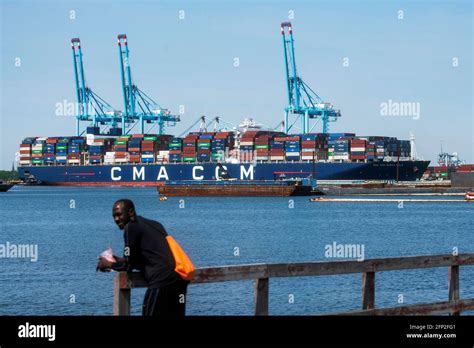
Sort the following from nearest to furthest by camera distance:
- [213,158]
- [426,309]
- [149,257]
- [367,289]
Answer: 1. [149,257]
2. [367,289]
3. [426,309]
4. [213,158]

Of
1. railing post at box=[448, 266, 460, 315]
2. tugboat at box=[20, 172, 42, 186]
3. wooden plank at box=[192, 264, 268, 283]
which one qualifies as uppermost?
wooden plank at box=[192, 264, 268, 283]

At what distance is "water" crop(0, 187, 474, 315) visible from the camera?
2442 cm

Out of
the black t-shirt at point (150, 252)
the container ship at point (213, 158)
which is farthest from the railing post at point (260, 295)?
the container ship at point (213, 158)

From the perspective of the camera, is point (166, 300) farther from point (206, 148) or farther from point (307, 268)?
point (206, 148)

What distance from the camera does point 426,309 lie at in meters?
11.8

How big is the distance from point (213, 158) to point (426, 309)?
148204 millimetres

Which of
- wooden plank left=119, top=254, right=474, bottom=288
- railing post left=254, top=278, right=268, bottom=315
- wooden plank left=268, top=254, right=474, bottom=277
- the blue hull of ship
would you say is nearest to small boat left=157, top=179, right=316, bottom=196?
the blue hull of ship

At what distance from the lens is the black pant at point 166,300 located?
895 centimetres

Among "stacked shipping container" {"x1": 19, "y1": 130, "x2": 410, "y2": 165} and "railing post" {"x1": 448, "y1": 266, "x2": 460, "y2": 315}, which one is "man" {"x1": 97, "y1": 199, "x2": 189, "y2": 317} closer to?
"railing post" {"x1": 448, "y1": 266, "x2": 460, "y2": 315}

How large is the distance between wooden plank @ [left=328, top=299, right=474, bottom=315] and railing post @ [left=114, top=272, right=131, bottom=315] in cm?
305

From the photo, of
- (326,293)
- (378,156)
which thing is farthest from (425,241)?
(378,156)

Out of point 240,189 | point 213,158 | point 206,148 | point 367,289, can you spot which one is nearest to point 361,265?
point 367,289
